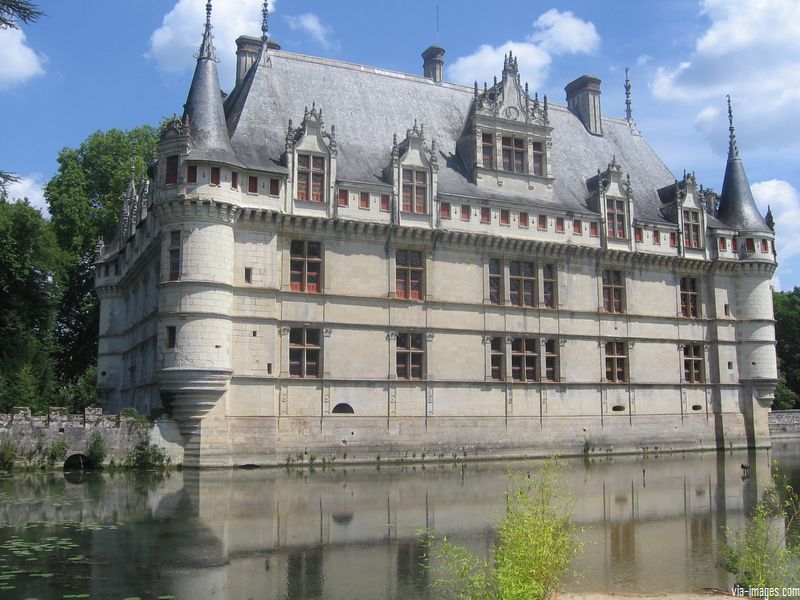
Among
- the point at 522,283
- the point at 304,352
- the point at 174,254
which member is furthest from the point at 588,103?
the point at 174,254

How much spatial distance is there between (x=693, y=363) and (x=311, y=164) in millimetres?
20352

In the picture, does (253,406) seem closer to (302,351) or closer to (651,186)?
(302,351)

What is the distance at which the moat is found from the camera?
1079 cm

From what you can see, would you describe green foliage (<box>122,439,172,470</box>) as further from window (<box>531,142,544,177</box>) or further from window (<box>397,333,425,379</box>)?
window (<box>531,142,544,177</box>)

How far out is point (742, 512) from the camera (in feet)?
55.8

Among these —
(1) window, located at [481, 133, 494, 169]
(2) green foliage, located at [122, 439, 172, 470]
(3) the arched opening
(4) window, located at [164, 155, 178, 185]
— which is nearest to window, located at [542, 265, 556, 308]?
(1) window, located at [481, 133, 494, 169]

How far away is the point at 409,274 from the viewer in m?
31.6

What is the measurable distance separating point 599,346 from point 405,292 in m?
9.44

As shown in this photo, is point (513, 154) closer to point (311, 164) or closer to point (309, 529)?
point (311, 164)

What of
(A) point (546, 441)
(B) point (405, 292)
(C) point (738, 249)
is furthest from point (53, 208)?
(C) point (738, 249)

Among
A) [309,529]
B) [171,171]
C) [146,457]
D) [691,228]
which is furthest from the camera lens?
[691,228]

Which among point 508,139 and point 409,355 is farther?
point 508,139

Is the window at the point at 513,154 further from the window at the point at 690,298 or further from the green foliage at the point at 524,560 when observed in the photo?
the green foliage at the point at 524,560

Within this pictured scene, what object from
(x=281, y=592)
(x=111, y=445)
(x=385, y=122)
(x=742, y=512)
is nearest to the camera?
(x=281, y=592)
